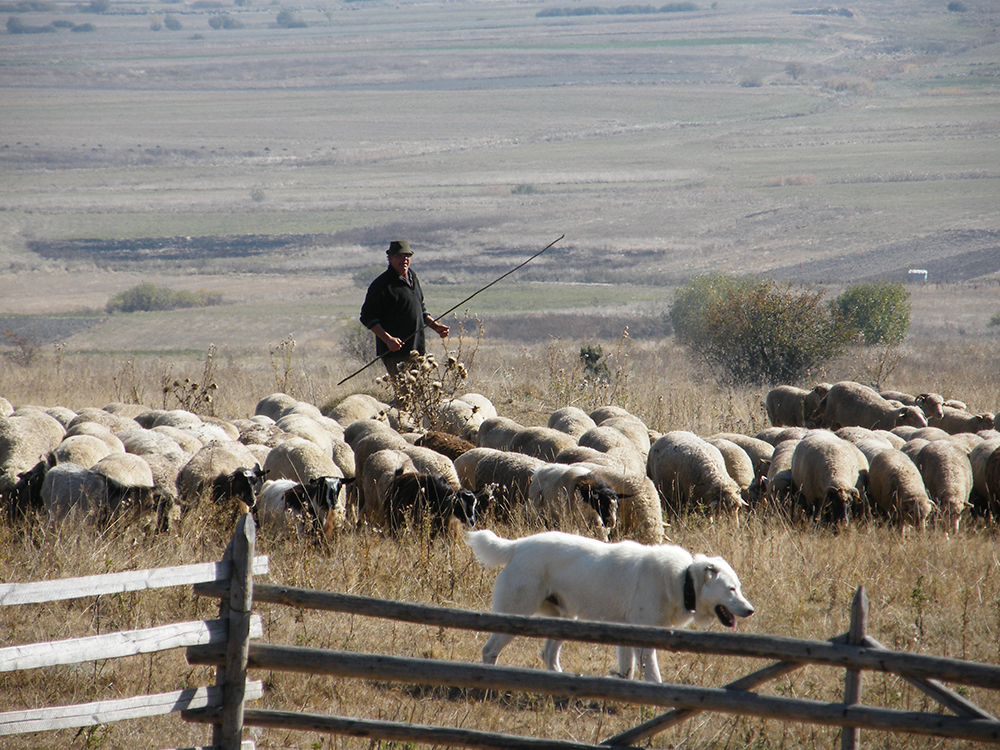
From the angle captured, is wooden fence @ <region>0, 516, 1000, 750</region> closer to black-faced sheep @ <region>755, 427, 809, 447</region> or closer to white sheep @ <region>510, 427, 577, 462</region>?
white sheep @ <region>510, 427, 577, 462</region>

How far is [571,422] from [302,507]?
14.9 ft

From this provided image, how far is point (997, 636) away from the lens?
6.23 metres

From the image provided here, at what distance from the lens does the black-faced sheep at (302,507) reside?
805cm

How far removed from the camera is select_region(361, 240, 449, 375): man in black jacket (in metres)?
11.3

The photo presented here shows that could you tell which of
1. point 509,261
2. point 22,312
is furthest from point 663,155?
point 22,312

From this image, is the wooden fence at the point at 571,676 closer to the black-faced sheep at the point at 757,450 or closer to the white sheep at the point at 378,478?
the white sheep at the point at 378,478

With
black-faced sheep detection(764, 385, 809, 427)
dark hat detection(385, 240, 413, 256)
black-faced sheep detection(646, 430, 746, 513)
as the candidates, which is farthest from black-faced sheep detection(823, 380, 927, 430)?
dark hat detection(385, 240, 413, 256)

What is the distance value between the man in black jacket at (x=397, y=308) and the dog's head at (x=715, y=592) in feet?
20.2

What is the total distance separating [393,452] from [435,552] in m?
2.38

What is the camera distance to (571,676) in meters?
4.15

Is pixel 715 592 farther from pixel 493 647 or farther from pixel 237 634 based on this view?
pixel 237 634

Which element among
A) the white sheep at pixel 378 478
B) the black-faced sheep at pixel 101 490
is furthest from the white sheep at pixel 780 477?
the black-faced sheep at pixel 101 490

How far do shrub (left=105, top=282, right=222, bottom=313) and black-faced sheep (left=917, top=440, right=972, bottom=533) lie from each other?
61650 millimetres

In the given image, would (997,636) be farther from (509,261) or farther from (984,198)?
(984,198)
